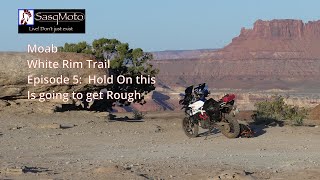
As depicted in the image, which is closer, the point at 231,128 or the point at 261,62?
the point at 231,128

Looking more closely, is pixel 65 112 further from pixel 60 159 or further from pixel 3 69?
pixel 60 159

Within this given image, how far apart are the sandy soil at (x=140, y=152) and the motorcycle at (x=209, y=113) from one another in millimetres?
286

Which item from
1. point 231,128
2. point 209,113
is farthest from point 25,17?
point 231,128

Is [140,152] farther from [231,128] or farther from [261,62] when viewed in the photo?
[261,62]

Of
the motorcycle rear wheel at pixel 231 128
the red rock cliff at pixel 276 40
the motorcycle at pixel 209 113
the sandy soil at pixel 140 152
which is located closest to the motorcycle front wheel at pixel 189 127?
the motorcycle at pixel 209 113

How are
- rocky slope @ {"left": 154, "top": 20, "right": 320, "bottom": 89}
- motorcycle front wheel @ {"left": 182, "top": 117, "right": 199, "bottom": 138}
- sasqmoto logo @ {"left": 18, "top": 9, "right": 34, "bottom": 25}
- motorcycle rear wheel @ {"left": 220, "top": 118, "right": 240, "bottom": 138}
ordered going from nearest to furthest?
1. motorcycle rear wheel @ {"left": 220, "top": 118, "right": 240, "bottom": 138}
2. motorcycle front wheel @ {"left": 182, "top": 117, "right": 199, "bottom": 138}
3. sasqmoto logo @ {"left": 18, "top": 9, "right": 34, "bottom": 25}
4. rocky slope @ {"left": 154, "top": 20, "right": 320, "bottom": 89}

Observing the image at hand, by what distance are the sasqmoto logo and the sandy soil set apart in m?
4.95

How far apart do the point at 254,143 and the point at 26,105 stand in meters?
9.21

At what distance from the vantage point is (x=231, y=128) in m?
14.4

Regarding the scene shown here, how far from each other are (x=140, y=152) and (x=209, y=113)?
3.23 meters

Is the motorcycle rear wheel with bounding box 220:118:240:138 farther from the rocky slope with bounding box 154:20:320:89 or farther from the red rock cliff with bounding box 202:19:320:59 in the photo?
the red rock cliff with bounding box 202:19:320:59

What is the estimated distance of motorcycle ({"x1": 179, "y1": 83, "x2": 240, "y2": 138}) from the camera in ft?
47.0

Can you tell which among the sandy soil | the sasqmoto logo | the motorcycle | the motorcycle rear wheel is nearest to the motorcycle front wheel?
the motorcycle

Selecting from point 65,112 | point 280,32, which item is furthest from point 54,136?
point 280,32
